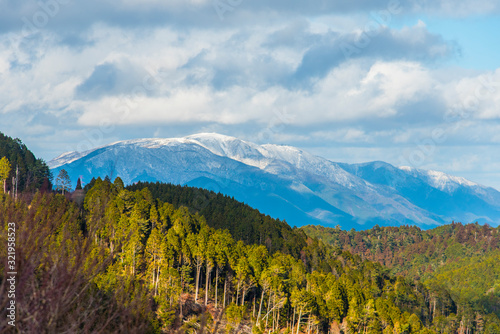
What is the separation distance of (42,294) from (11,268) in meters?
2.71

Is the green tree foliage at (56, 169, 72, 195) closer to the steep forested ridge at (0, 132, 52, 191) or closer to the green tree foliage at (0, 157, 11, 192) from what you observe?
the steep forested ridge at (0, 132, 52, 191)

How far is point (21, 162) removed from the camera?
137 meters

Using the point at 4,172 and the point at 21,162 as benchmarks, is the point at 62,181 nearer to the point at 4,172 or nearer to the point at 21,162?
the point at 21,162

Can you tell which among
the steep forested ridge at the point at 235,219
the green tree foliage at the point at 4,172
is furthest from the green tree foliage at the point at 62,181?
the green tree foliage at the point at 4,172

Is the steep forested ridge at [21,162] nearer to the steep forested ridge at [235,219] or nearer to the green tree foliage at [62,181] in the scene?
the green tree foliage at [62,181]

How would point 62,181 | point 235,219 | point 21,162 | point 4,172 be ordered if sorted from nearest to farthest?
1. point 4,172
2. point 21,162
3. point 62,181
4. point 235,219

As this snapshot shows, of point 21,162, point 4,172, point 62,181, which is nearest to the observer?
point 4,172

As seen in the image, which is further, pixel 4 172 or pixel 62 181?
pixel 62 181

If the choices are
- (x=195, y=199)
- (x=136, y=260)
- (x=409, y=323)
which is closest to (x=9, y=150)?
(x=195, y=199)

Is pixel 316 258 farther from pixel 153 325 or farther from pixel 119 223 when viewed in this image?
pixel 153 325

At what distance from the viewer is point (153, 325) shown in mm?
54500

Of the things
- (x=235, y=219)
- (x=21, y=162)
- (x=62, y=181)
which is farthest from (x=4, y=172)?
(x=235, y=219)

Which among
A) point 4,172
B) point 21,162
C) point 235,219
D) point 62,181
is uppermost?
point 21,162

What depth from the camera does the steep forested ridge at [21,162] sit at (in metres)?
131
